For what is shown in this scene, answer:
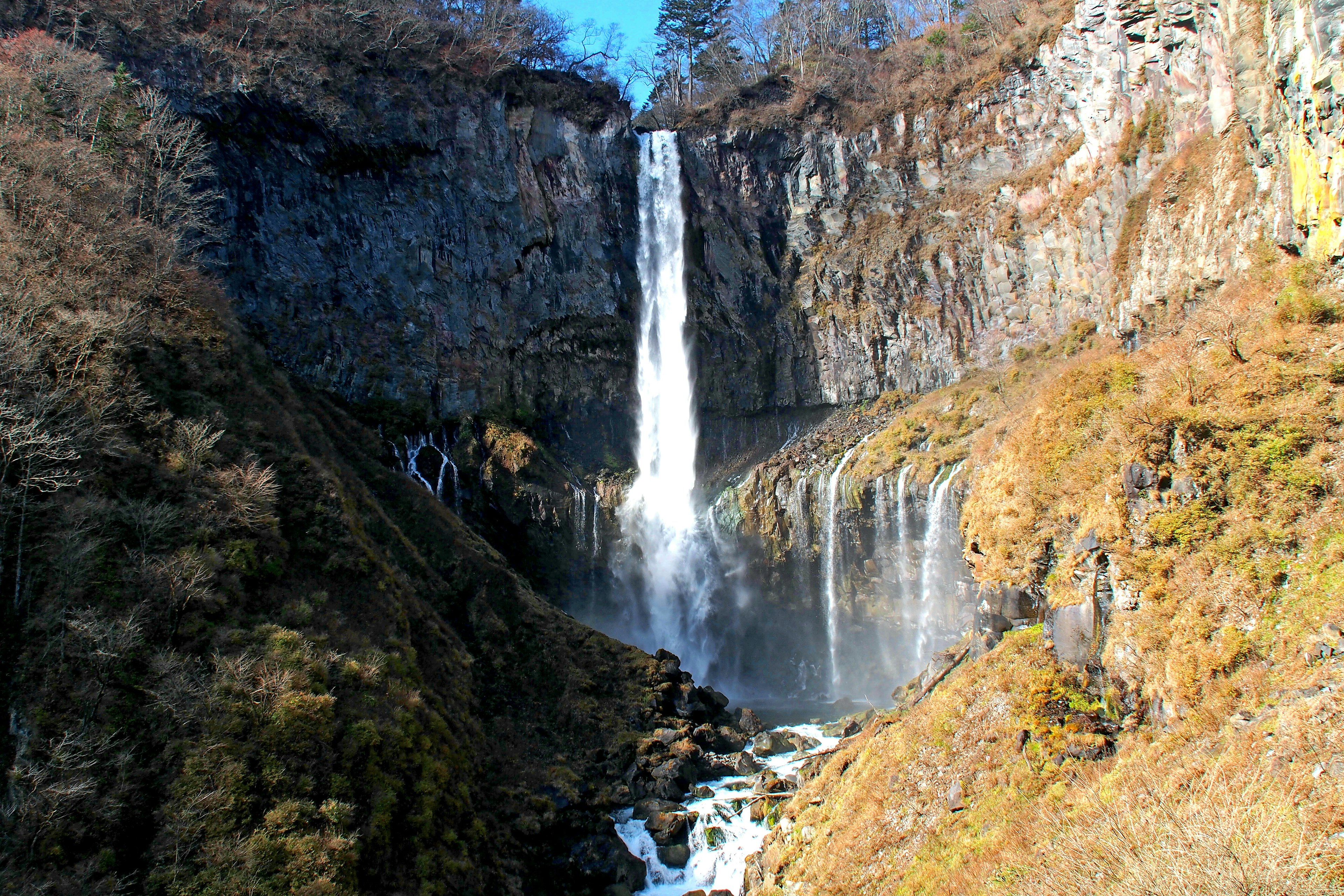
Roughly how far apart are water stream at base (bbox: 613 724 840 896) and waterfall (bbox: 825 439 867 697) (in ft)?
47.0

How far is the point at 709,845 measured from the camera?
69.2ft

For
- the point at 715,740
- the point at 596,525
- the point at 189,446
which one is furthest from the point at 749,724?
the point at 189,446

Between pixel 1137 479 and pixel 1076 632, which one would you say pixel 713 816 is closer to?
pixel 1076 632

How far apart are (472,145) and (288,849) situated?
36.9 m

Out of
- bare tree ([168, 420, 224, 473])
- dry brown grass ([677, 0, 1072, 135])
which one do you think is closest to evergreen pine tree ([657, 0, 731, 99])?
dry brown grass ([677, 0, 1072, 135])

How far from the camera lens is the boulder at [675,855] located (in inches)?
818

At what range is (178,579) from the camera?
60.8 ft

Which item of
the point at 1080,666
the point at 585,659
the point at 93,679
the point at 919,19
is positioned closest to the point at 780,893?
the point at 1080,666

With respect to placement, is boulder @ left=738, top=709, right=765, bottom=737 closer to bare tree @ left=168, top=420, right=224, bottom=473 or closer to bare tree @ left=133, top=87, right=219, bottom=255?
bare tree @ left=168, top=420, right=224, bottom=473

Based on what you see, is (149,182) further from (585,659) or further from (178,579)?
(585,659)

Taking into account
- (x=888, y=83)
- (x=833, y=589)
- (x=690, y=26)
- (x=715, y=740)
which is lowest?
(x=715, y=740)

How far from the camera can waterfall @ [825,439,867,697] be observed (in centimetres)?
3628

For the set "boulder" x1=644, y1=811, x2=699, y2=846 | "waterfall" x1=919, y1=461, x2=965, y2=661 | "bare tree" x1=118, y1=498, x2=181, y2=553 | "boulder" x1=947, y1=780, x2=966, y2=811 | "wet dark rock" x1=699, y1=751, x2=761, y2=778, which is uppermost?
"bare tree" x1=118, y1=498, x2=181, y2=553

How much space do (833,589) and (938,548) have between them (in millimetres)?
6080
